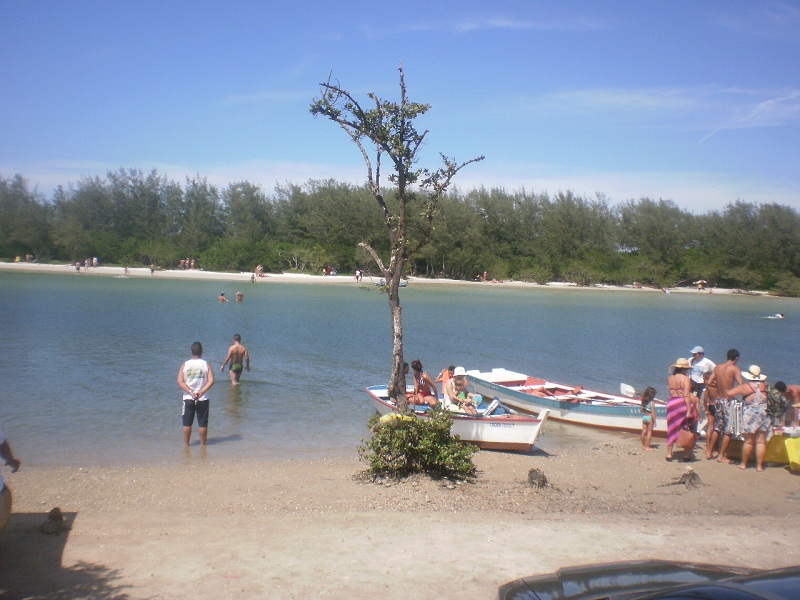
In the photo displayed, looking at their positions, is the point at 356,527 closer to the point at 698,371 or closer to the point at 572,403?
the point at 698,371

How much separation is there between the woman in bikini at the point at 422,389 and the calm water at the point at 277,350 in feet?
6.23

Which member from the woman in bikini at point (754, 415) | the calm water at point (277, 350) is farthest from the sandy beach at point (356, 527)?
the calm water at point (277, 350)

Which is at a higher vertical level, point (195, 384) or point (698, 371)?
point (698, 371)

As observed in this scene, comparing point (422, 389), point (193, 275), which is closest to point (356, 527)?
point (422, 389)

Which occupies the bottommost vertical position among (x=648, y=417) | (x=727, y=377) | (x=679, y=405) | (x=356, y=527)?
(x=356, y=527)

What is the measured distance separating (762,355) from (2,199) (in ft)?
279

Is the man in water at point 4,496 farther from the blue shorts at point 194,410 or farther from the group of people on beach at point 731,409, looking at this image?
the group of people on beach at point 731,409

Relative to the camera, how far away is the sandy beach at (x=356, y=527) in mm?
6246

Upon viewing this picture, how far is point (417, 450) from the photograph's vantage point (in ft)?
32.0

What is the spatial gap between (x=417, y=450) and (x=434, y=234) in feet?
240

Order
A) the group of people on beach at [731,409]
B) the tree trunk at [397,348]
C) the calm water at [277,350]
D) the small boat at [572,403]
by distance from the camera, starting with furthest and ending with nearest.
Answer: the small boat at [572,403], the calm water at [277,350], the tree trunk at [397,348], the group of people on beach at [731,409]

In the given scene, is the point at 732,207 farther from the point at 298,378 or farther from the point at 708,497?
the point at 708,497

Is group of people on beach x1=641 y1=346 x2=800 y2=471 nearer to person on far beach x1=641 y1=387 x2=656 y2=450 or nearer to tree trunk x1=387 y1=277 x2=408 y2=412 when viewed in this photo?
person on far beach x1=641 y1=387 x2=656 y2=450

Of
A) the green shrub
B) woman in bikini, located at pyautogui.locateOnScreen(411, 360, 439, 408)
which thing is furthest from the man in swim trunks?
the green shrub
